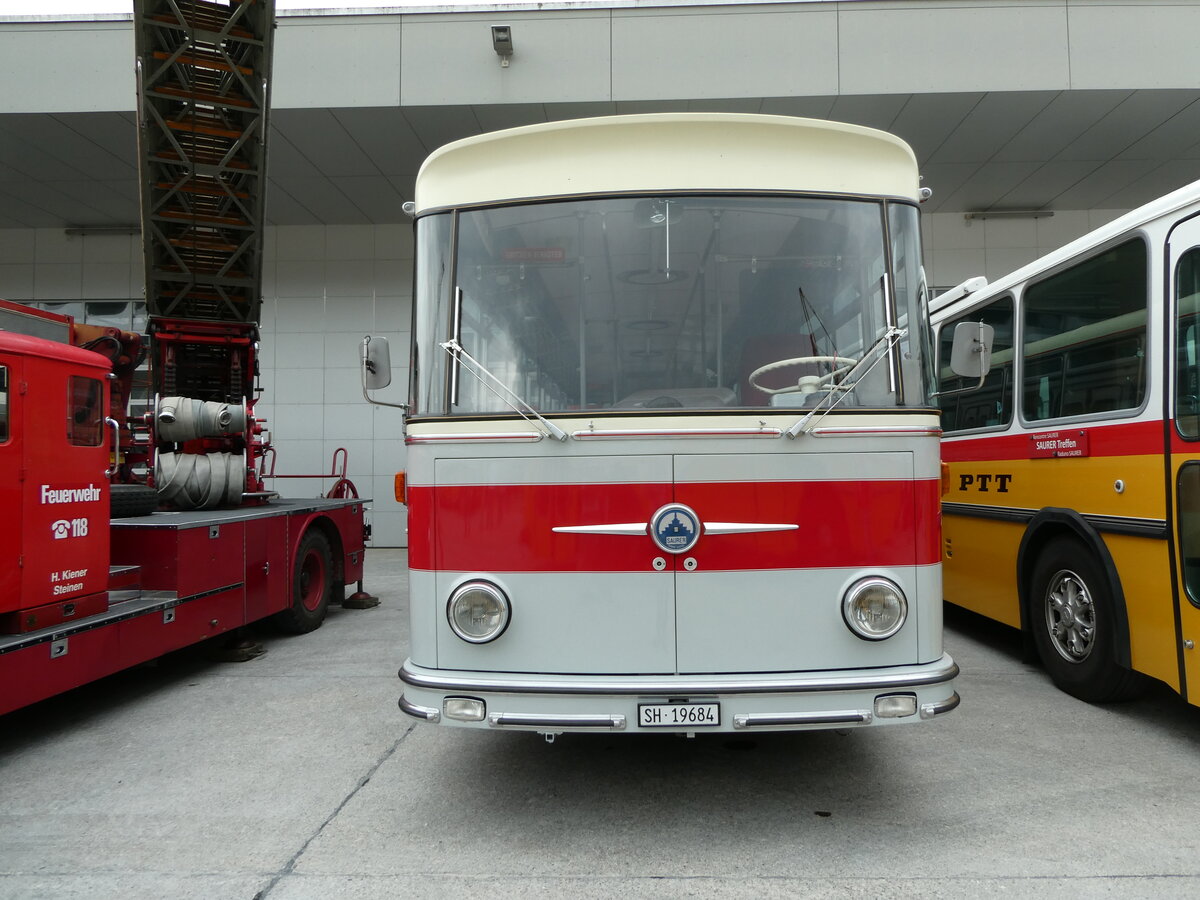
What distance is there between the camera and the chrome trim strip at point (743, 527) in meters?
3.21

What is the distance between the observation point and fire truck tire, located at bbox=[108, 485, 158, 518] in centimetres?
591

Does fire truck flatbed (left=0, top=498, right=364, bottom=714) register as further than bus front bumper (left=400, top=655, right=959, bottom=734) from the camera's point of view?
Yes

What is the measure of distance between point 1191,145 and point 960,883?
12311mm

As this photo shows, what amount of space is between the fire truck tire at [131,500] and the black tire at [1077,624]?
6.54 meters

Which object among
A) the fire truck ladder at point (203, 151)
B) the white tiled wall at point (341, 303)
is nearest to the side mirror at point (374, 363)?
the fire truck ladder at point (203, 151)

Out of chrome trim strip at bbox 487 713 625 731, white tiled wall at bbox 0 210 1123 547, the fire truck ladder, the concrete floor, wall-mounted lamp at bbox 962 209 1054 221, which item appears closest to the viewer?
the concrete floor

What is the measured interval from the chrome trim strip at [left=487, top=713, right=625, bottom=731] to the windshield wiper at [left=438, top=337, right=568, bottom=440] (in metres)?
1.11

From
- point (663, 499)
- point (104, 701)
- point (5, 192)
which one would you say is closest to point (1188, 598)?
point (663, 499)

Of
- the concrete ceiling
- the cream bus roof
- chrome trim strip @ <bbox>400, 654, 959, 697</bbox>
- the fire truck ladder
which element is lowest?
chrome trim strip @ <bbox>400, 654, 959, 697</bbox>

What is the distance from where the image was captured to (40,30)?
10391 millimetres

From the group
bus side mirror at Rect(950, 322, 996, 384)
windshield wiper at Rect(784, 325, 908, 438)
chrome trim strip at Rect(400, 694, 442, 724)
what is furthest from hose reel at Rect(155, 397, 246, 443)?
bus side mirror at Rect(950, 322, 996, 384)

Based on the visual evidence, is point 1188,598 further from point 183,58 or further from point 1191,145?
point 1191,145

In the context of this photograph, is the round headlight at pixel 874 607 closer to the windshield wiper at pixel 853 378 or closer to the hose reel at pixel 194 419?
the windshield wiper at pixel 853 378

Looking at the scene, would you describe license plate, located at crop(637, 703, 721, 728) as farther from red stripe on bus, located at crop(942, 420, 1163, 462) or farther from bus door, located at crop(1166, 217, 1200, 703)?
red stripe on bus, located at crop(942, 420, 1163, 462)
